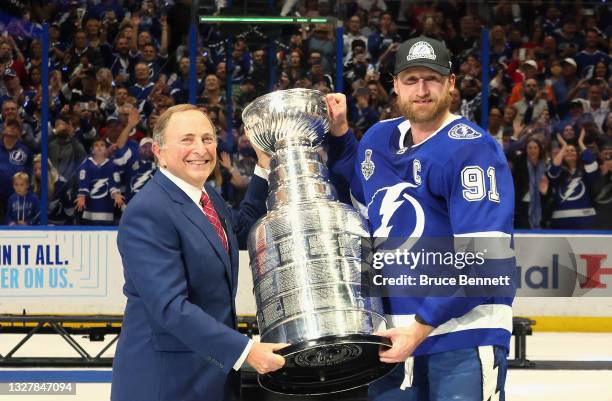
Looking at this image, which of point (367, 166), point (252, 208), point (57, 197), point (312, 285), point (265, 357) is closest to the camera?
point (265, 357)

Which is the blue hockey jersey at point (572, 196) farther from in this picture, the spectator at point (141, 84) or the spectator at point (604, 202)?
the spectator at point (141, 84)

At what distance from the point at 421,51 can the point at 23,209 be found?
25.9ft

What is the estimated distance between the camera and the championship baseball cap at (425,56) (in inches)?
136

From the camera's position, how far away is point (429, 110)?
346 centimetres

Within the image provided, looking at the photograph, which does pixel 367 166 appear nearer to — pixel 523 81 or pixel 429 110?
pixel 429 110

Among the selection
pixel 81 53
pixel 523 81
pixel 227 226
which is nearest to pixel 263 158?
pixel 227 226

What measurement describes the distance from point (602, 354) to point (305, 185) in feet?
22.8

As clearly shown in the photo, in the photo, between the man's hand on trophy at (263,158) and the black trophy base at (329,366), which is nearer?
the black trophy base at (329,366)

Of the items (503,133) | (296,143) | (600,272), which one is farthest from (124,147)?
(296,143)

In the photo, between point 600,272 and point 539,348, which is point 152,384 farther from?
point 600,272

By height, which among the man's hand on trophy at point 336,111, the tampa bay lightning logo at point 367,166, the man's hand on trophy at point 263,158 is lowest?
the tampa bay lightning logo at point 367,166

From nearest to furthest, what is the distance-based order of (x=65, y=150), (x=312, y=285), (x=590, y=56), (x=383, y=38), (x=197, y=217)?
(x=312, y=285), (x=197, y=217), (x=65, y=150), (x=590, y=56), (x=383, y=38)

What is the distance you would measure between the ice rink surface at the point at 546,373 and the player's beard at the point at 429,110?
13.8ft

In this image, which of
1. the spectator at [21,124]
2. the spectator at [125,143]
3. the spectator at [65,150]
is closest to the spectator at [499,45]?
the spectator at [125,143]
